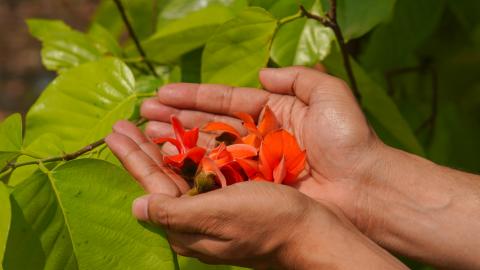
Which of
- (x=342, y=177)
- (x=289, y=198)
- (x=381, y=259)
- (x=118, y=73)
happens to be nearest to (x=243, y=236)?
(x=289, y=198)

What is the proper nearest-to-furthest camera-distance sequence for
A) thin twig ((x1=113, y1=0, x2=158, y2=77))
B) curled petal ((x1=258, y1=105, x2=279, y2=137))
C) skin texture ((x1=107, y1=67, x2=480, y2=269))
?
skin texture ((x1=107, y1=67, x2=480, y2=269)) < curled petal ((x1=258, y1=105, x2=279, y2=137)) < thin twig ((x1=113, y1=0, x2=158, y2=77))

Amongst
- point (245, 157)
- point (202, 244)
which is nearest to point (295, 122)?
point (245, 157)

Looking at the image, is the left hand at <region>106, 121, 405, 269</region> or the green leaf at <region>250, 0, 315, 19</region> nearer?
the left hand at <region>106, 121, 405, 269</region>

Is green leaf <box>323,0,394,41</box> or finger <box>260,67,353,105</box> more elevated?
green leaf <box>323,0,394,41</box>

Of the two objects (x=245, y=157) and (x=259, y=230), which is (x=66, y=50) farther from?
(x=259, y=230)

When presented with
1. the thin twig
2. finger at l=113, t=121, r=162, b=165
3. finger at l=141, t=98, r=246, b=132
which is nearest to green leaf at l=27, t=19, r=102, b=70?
the thin twig

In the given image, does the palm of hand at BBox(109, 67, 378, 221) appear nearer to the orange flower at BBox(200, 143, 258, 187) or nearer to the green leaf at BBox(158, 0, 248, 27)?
the orange flower at BBox(200, 143, 258, 187)

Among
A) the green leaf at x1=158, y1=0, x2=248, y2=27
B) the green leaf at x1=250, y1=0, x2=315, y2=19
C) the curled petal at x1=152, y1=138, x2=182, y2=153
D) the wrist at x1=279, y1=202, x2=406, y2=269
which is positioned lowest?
the wrist at x1=279, y1=202, x2=406, y2=269

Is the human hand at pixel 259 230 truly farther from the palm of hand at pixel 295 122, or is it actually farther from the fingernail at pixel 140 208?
the palm of hand at pixel 295 122
